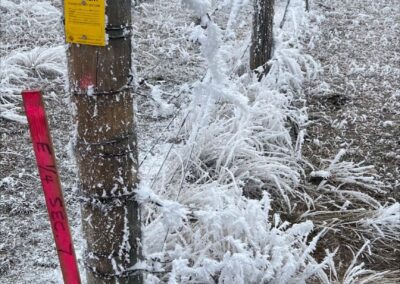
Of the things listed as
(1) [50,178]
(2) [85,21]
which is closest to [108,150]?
(1) [50,178]

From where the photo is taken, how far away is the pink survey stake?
1.55 m

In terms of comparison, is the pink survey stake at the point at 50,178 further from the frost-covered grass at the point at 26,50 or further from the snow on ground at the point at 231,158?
the frost-covered grass at the point at 26,50

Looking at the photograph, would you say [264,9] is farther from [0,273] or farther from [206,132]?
[0,273]

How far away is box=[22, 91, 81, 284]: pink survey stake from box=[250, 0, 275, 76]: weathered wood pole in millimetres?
4266

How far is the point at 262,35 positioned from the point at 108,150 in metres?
4.32

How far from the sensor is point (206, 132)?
416 cm

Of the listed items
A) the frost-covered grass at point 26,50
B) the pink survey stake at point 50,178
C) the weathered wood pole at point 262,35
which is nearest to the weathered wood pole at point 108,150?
the pink survey stake at point 50,178

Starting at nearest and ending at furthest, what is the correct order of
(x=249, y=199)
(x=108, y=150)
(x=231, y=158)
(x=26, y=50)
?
(x=108, y=150)
(x=249, y=199)
(x=231, y=158)
(x=26, y=50)

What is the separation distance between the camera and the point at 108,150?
1768 mm

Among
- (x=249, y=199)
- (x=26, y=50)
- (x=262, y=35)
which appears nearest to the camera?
(x=249, y=199)

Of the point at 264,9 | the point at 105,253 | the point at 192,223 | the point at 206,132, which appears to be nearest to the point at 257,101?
the point at 206,132

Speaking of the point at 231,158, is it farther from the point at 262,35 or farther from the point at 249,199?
the point at 262,35

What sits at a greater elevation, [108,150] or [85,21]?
[85,21]

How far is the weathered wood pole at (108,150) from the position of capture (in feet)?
5.43
